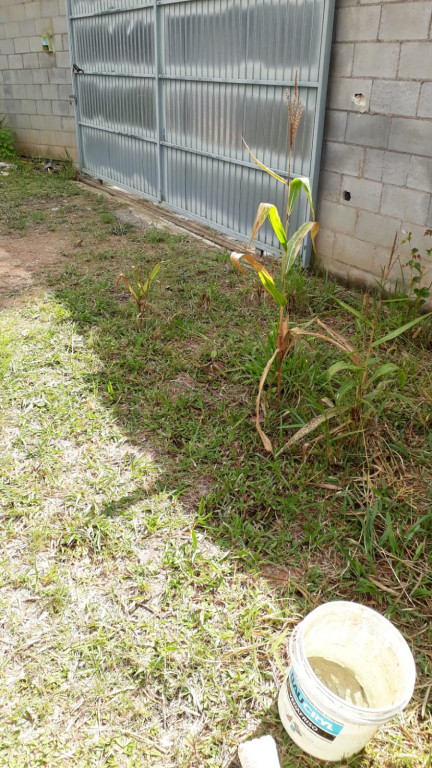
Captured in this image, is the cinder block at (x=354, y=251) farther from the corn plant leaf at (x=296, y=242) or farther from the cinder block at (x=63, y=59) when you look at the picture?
the cinder block at (x=63, y=59)

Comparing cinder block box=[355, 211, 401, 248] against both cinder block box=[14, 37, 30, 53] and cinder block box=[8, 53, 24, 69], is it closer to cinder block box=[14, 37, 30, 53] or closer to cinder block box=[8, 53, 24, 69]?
cinder block box=[14, 37, 30, 53]

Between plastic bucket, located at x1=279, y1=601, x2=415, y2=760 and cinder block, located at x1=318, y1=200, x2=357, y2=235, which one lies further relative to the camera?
cinder block, located at x1=318, y1=200, x2=357, y2=235

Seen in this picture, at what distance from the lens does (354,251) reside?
12.3ft

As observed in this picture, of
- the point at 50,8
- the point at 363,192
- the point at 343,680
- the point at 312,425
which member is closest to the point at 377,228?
the point at 363,192

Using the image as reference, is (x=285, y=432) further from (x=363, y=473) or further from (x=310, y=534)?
(x=310, y=534)

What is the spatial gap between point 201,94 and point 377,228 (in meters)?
2.36

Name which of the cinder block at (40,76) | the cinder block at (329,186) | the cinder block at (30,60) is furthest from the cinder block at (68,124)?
the cinder block at (329,186)

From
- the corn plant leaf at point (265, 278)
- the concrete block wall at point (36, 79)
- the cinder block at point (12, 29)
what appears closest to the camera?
the corn plant leaf at point (265, 278)

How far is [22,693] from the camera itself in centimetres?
160

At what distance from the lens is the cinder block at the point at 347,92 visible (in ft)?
11.0

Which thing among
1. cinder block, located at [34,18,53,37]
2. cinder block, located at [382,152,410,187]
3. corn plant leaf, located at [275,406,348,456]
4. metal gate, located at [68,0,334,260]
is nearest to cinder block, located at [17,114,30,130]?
cinder block, located at [34,18,53,37]

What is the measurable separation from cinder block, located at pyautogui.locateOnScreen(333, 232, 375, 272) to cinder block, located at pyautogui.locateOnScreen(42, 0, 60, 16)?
18.8 feet

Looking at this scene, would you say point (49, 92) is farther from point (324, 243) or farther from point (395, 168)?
point (395, 168)

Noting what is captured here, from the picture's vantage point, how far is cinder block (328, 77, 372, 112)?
11.0 ft
